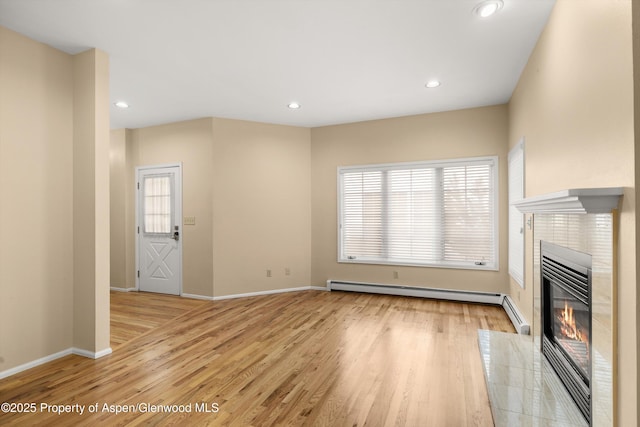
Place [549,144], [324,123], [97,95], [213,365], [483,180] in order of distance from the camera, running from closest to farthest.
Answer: [549,144]
[213,365]
[97,95]
[483,180]
[324,123]

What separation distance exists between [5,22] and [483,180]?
18.1ft

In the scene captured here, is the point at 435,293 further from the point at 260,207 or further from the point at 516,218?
the point at 260,207

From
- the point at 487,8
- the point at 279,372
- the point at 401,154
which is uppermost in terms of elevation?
the point at 487,8

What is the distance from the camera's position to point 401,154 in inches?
202

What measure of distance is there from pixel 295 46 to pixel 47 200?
8.85 ft

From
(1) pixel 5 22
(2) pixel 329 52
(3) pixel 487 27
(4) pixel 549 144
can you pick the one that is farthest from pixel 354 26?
(1) pixel 5 22

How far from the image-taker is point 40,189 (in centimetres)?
286

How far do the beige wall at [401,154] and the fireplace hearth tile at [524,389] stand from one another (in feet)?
6.08

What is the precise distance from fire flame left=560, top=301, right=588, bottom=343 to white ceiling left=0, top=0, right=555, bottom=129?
7.37 feet

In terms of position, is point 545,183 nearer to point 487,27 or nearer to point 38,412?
point 487,27

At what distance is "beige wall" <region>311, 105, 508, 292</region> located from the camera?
4.60 m

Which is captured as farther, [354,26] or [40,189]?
[40,189]

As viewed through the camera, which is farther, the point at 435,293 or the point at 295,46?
the point at 435,293

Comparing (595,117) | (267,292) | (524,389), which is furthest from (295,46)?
(267,292)
